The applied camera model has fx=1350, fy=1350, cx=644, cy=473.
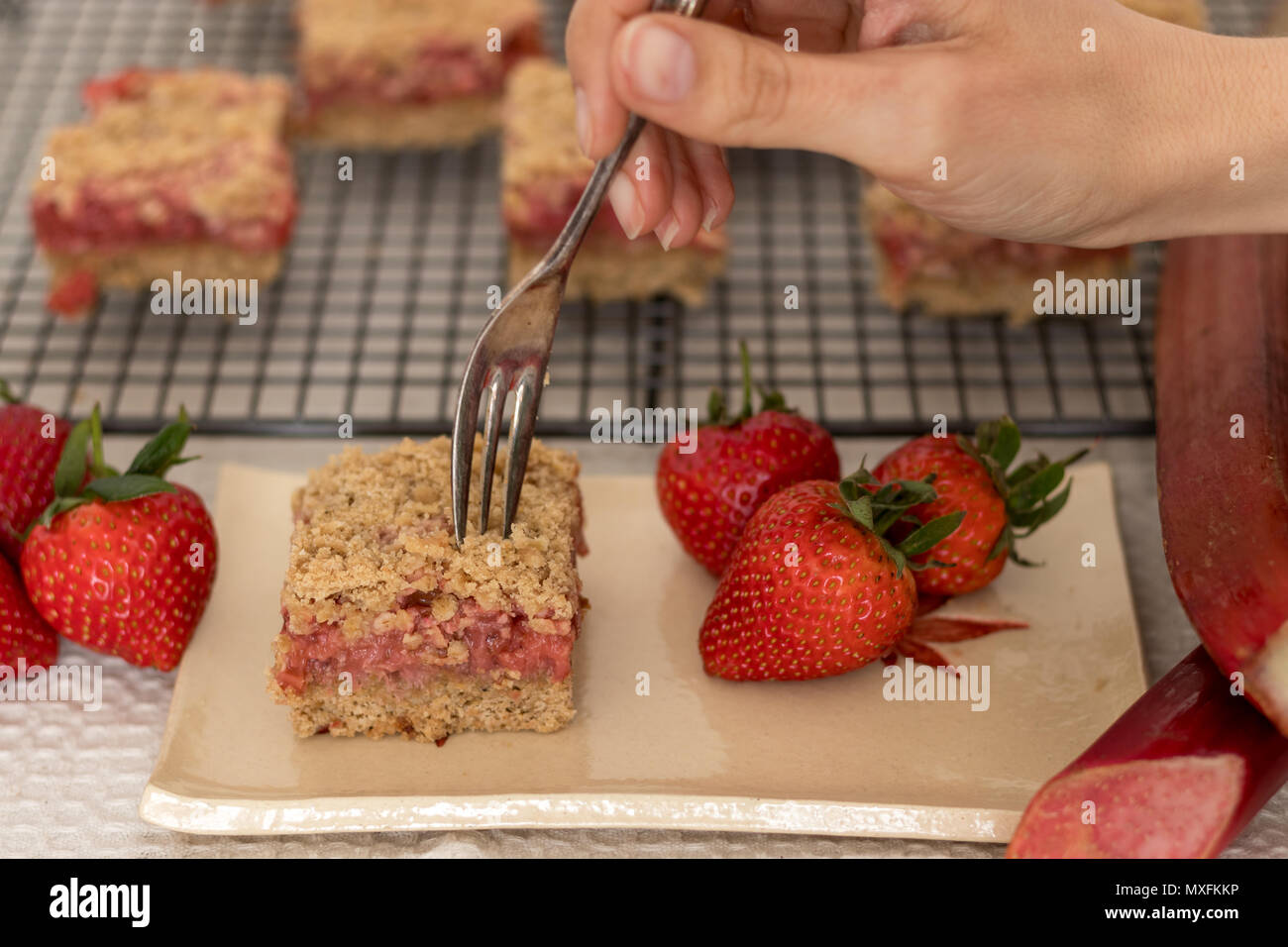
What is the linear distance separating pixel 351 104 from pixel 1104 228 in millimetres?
1702

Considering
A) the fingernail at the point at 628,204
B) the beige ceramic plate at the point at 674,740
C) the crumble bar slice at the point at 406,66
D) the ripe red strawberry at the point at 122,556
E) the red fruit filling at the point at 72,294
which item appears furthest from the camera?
the crumble bar slice at the point at 406,66

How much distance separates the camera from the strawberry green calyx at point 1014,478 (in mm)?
1555

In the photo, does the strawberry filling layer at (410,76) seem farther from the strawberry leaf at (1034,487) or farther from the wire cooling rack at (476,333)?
→ the strawberry leaf at (1034,487)

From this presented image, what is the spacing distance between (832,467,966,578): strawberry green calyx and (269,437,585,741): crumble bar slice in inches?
12.7

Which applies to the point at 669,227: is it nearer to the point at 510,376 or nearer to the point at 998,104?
the point at 510,376

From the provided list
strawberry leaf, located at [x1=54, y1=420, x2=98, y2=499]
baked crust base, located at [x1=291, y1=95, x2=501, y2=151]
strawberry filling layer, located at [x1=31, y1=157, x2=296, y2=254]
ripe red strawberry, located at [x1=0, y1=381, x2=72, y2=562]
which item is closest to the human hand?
strawberry leaf, located at [x1=54, y1=420, x2=98, y2=499]

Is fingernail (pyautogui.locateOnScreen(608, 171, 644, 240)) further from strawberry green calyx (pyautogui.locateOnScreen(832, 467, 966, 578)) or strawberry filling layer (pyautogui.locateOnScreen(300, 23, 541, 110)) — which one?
strawberry filling layer (pyautogui.locateOnScreen(300, 23, 541, 110))

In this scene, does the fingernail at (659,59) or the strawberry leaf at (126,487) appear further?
the strawberry leaf at (126,487)

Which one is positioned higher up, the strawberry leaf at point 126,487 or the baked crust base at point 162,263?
the baked crust base at point 162,263

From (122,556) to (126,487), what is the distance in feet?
0.25

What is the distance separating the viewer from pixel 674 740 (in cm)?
150

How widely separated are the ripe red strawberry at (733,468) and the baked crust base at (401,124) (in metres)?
1.34

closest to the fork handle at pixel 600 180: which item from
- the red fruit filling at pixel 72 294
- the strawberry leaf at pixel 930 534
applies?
the strawberry leaf at pixel 930 534

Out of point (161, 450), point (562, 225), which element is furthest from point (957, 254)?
point (161, 450)
